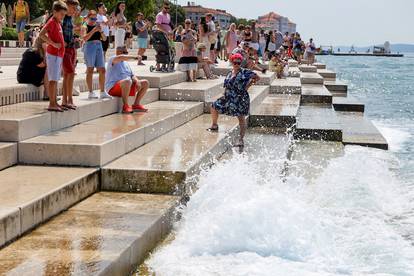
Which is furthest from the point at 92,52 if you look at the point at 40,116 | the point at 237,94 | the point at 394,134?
the point at 394,134

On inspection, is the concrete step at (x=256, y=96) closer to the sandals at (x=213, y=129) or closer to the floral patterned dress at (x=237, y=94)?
the sandals at (x=213, y=129)

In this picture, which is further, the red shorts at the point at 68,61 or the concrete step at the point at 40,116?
the red shorts at the point at 68,61

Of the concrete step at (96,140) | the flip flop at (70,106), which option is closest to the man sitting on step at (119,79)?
the concrete step at (96,140)

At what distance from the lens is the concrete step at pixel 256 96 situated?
13367 mm

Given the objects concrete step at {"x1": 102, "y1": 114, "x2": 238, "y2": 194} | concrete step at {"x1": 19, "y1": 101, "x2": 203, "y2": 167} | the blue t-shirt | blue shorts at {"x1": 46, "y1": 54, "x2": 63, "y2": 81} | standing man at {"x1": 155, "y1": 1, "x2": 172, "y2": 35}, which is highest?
standing man at {"x1": 155, "y1": 1, "x2": 172, "y2": 35}

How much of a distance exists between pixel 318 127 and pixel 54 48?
6.07 m

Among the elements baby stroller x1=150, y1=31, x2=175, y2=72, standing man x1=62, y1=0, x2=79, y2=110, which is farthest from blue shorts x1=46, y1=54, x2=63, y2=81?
baby stroller x1=150, y1=31, x2=175, y2=72

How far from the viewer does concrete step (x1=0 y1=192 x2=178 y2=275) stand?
16.0 feet

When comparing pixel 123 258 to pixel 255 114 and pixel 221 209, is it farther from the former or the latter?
pixel 255 114

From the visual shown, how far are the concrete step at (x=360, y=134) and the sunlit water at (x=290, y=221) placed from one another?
233 centimetres

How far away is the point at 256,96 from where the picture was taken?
583 inches

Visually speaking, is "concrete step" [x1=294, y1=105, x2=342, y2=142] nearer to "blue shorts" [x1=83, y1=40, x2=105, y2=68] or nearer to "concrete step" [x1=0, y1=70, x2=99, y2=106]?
"blue shorts" [x1=83, y1=40, x2=105, y2=68]

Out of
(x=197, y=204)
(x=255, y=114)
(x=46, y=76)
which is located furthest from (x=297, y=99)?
(x=197, y=204)

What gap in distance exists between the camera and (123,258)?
522cm
